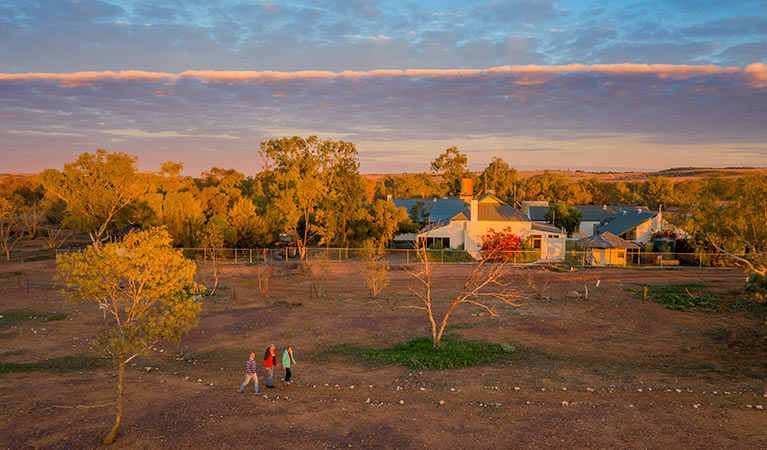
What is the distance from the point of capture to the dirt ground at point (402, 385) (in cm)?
1165

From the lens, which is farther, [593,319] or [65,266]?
[593,319]

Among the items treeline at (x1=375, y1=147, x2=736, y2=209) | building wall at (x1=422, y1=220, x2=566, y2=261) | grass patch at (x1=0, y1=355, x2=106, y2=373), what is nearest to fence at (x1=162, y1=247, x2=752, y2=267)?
building wall at (x1=422, y1=220, x2=566, y2=261)

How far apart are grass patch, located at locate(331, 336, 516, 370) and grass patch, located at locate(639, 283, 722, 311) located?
52.0 ft

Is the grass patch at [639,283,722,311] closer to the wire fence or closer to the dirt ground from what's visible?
the dirt ground

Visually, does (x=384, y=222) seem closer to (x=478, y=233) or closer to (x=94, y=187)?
(x=478, y=233)

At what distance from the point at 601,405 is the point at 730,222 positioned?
22613 mm

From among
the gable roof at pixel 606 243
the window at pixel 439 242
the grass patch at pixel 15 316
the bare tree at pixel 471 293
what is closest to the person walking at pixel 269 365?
the bare tree at pixel 471 293

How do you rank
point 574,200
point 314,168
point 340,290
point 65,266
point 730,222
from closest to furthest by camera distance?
point 65,266 → point 730,222 → point 340,290 → point 314,168 → point 574,200

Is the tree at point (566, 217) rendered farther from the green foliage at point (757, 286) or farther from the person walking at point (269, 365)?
the person walking at point (269, 365)

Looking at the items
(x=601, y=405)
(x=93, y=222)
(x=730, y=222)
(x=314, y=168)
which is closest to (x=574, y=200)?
(x=314, y=168)

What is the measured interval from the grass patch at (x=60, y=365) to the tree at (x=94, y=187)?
38274 mm

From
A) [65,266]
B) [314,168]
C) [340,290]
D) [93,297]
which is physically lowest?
[340,290]

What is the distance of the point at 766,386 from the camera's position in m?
15.4

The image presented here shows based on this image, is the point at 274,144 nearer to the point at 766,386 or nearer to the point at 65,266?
the point at 65,266
